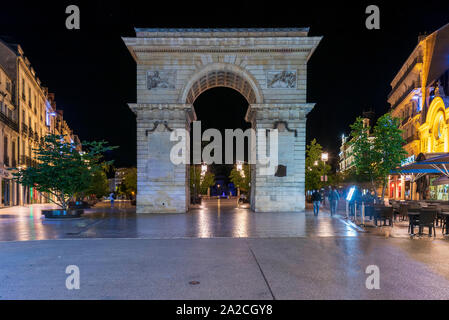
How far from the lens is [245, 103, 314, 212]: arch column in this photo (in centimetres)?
2459

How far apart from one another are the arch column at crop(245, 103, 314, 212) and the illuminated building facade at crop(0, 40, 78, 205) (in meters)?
21.7

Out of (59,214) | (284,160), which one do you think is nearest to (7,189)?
(59,214)

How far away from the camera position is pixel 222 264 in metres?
8.77

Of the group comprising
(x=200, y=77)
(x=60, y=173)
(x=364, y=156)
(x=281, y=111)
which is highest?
(x=200, y=77)

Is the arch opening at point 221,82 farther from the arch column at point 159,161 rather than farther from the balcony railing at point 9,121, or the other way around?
the balcony railing at point 9,121

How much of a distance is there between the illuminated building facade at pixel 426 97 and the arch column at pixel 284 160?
1182 cm

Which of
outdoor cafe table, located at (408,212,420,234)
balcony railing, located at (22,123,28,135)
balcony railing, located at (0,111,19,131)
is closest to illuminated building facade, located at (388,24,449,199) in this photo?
outdoor cafe table, located at (408,212,420,234)

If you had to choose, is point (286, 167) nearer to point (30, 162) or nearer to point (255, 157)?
point (255, 157)

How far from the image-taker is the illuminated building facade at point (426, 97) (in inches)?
1425

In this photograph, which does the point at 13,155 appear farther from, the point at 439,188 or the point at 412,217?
the point at 439,188

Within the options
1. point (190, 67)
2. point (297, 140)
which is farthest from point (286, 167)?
point (190, 67)

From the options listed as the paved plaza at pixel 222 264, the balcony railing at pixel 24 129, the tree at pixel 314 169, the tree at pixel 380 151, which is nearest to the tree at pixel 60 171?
the paved plaza at pixel 222 264

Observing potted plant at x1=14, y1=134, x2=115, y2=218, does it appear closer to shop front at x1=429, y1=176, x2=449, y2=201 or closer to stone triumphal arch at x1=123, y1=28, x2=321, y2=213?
stone triumphal arch at x1=123, y1=28, x2=321, y2=213

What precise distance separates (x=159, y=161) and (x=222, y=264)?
16.6m
